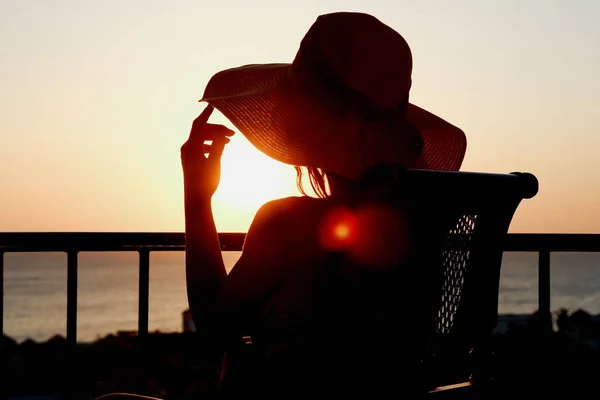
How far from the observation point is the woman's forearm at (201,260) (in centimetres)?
160

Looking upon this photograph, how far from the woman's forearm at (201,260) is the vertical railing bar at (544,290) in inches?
72.8

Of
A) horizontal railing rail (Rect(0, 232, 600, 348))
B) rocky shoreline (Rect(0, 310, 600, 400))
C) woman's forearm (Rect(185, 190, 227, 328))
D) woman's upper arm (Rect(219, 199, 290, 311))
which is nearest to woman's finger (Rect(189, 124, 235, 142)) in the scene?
woman's forearm (Rect(185, 190, 227, 328))

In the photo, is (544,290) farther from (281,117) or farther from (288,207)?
(288,207)

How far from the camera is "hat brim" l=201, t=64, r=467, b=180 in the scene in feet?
5.24

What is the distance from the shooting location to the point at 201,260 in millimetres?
1618

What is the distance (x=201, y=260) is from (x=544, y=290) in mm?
1965

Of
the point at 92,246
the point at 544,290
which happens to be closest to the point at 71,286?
the point at 92,246

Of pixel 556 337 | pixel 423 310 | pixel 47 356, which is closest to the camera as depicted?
pixel 423 310

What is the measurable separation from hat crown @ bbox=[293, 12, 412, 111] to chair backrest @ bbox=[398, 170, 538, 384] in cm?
30

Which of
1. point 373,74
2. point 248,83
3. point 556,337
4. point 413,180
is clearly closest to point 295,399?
point 413,180

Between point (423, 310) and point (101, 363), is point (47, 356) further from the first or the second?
point (423, 310)

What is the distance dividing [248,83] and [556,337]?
1.99 m

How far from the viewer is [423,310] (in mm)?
1350

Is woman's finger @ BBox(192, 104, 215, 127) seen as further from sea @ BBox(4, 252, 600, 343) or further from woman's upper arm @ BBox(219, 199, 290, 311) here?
sea @ BBox(4, 252, 600, 343)
